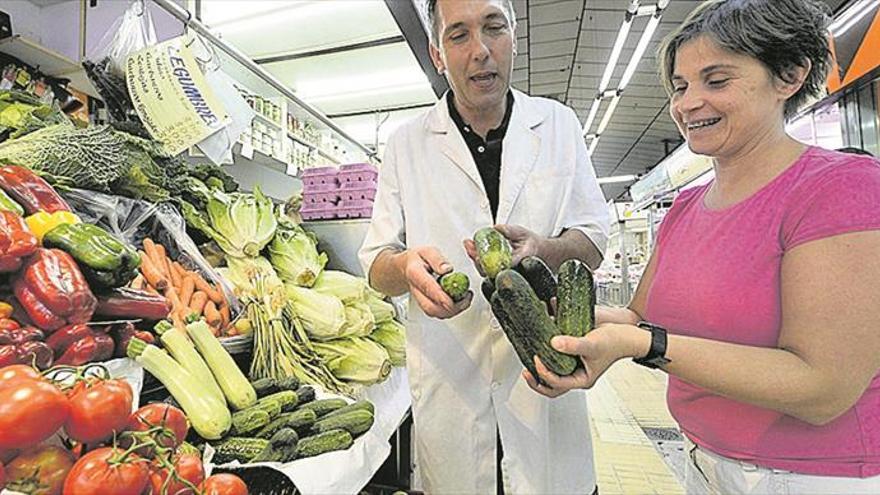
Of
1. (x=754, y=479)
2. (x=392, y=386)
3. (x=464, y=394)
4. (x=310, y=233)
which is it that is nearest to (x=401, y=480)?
(x=392, y=386)

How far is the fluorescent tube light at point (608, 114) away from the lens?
10357 millimetres

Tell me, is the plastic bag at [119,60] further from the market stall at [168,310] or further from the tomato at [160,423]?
the tomato at [160,423]

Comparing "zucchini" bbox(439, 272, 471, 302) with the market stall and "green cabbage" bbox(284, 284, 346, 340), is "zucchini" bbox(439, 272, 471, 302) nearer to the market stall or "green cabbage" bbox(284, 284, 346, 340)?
the market stall

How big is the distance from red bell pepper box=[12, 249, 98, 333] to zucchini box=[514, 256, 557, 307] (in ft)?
3.22

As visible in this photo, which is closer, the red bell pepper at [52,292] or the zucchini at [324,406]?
the red bell pepper at [52,292]

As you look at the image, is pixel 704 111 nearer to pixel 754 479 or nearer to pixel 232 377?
pixel 754 479

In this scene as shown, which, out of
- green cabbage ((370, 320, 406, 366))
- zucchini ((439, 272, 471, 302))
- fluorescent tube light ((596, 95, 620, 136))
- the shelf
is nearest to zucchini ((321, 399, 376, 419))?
zucchini ((439, 272, 471, 302))

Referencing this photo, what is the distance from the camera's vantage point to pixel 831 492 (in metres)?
0.96

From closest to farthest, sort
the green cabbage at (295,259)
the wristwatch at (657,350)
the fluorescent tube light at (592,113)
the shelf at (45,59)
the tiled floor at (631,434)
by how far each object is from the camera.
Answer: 1. the wristwatch at (657,350)
2. the green cabbage at (295,259)
3. the shelf at (45,59)
4. the tiled floor at (631,434)
5. the fluorescent tube light at (592,113)

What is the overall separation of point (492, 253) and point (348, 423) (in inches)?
25.9

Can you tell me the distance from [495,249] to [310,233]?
1940mm

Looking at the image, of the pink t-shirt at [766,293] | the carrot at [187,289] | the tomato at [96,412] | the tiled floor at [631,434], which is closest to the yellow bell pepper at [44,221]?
the carrot at [187,289]

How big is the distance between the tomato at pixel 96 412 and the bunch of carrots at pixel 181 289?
77cm

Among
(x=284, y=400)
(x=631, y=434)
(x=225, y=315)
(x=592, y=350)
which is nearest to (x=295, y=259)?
(x=225, y=315)
